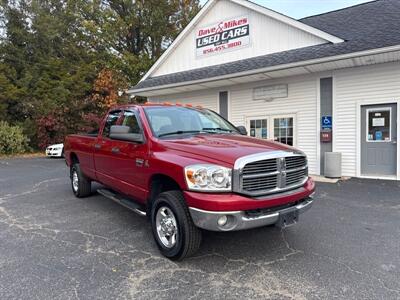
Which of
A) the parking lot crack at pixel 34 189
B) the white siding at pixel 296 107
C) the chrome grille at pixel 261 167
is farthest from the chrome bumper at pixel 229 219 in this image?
the white siding at pixel 296 107

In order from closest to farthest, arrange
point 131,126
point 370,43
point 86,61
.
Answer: point 131,126
point 370,43
point 86,61

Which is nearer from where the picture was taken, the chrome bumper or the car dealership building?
the chrome bumper

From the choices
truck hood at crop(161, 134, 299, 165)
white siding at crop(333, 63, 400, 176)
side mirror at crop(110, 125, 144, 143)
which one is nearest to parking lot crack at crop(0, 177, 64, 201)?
side mirror at crop(110, 125, 144, 143)

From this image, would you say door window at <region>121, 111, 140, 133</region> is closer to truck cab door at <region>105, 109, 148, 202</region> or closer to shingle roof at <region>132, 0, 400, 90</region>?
truck cab door at <region>105, 109, 148, 202</region>

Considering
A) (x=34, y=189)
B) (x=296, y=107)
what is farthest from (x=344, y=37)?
(x=34, y=189)

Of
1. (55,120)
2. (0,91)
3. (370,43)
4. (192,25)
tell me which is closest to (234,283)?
(370,43)

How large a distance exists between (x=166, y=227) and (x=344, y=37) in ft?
29.1

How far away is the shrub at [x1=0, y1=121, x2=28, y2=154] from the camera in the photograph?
699 inches

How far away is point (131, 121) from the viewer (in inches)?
188

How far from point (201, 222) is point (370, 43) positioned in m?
7.68

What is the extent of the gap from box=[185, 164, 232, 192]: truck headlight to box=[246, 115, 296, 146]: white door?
806 cm

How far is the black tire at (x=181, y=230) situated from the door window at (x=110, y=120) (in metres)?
2.17

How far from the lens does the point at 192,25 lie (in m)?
13.8

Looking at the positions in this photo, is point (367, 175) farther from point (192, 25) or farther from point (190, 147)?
point (192, 25)
